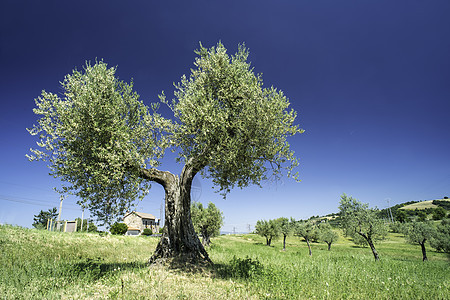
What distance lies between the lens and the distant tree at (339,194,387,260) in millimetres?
33812

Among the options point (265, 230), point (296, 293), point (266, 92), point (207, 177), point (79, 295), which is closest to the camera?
point (79, 295)

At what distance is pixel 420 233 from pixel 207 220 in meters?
51.2

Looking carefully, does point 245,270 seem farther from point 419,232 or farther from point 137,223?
point 137,223

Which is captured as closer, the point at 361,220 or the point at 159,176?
the point at 159,176

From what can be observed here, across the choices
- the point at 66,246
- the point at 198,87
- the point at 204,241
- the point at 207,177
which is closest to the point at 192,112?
the point at 198,87

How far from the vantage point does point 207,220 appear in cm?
5534

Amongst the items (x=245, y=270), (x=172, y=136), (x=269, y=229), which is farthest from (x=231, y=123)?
(x=269, y=229)

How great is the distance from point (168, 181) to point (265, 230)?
263ft

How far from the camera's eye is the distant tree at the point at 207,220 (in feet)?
177

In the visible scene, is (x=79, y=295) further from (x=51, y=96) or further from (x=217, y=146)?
(x=51, y=96)

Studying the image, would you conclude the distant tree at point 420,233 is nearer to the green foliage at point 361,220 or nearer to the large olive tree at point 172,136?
the green foliage at point 361,220

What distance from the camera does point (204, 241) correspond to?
2044 inches

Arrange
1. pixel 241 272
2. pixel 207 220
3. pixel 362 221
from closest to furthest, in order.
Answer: pixel 241 272, pixel 362 221, pixel 207 220

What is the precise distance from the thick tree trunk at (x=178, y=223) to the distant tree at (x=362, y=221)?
3073 centimetres
